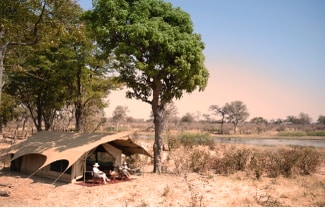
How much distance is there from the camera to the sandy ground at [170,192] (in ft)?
41.2

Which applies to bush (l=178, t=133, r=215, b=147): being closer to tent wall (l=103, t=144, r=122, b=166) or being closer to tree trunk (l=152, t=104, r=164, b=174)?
tree trunk (l=152, t=104, r=164, b=174)

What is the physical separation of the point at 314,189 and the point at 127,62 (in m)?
12.1

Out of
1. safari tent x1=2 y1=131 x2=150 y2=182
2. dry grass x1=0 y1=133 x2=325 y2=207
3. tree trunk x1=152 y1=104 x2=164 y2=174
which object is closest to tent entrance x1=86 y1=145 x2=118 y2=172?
safari tent x1=2 y1=131 x2=150 y2=182

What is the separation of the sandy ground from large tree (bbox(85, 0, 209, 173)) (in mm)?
4170

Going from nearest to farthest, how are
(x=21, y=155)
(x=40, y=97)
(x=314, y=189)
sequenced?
(x=314, y=189)
(x=21, y=155)
(x=40, y=97)

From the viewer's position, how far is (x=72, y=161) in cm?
1522

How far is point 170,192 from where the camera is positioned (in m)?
14.1

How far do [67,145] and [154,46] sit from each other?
7.52m

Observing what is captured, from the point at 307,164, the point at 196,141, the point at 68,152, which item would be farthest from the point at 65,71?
the point at 307,164

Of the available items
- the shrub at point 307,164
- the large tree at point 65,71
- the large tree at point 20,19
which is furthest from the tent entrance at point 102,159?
the shrub at point 307,164

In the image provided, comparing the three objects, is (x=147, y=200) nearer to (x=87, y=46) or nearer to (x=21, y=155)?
(x=21, y=155)

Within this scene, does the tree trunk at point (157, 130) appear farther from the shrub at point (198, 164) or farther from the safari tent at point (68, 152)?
the shrub at point (198, 164)

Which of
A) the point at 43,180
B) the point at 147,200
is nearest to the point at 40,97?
the point at 43,180

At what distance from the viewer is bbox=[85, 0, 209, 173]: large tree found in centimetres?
1738
